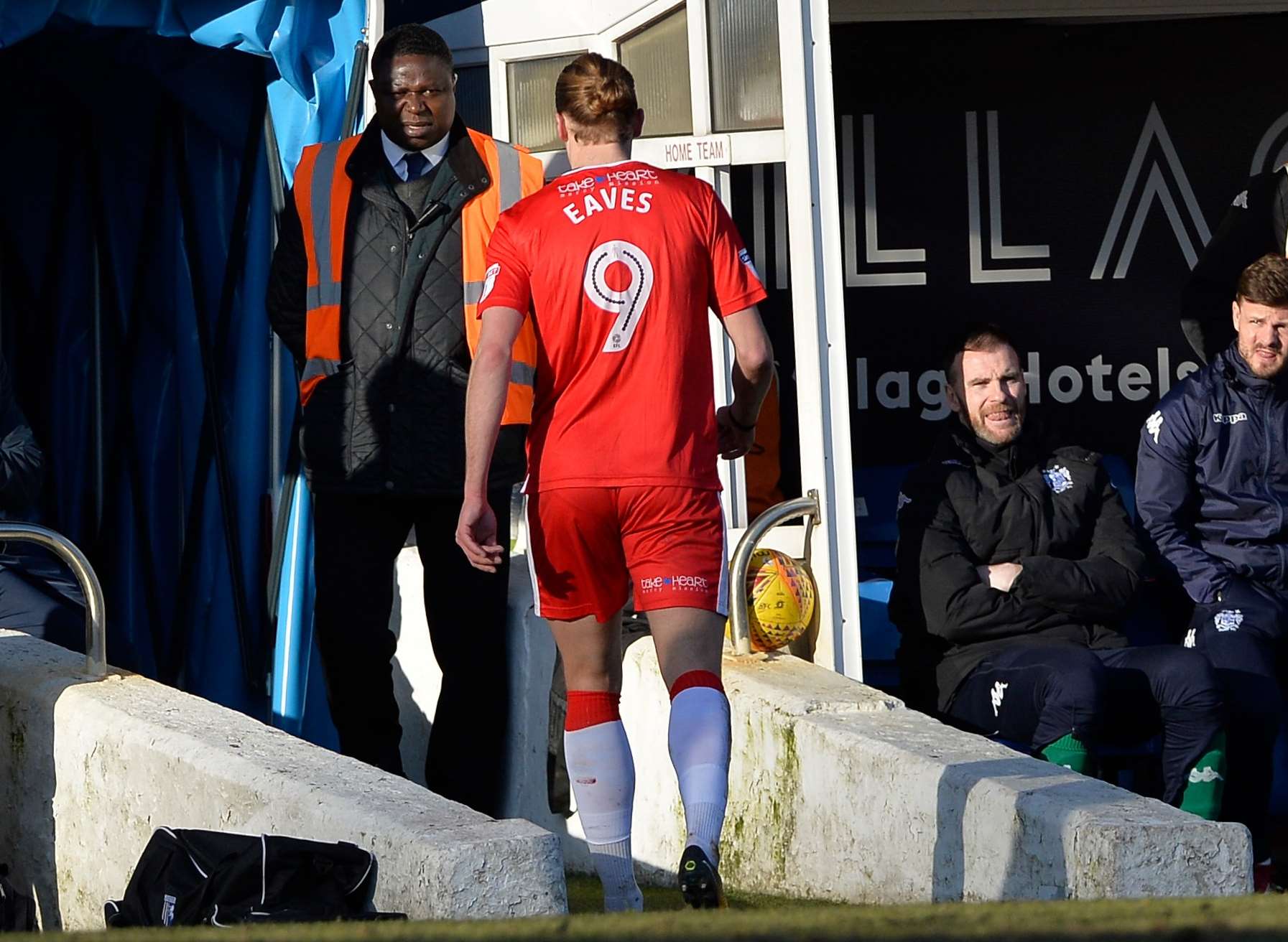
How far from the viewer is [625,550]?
12.3 ft

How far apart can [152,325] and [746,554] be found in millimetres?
2660

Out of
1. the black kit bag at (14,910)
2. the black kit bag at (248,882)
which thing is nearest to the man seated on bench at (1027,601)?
the black kit bag at (248,882)

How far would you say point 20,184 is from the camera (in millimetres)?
6746

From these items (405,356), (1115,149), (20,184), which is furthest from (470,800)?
(1115,149)

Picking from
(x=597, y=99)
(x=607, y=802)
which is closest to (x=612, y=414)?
(x=597, y=99)

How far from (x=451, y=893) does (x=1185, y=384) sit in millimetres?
2703

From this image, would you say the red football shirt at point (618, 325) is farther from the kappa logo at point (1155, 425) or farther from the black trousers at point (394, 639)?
the kappa logo at point (1155, 425)

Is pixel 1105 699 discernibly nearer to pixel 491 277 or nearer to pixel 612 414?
pixel 612 414

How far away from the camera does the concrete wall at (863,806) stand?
349 centimetres

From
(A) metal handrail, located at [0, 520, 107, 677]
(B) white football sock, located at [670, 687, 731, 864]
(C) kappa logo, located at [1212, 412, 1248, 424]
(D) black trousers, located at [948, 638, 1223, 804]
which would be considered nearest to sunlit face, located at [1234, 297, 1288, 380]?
(C) kappa logo, located at [1212, 412, 1248, 424]

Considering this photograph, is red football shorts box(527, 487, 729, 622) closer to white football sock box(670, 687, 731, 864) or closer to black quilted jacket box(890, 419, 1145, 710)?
white football sock box(670, 687, 731, 864)

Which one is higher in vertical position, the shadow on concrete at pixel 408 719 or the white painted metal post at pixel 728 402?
the white painted metal post at pixel 728 402

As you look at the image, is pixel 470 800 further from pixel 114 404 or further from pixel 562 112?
pixel 114 404

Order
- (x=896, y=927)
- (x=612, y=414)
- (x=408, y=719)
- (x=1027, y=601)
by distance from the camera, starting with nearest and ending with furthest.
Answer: (x=896, y=927)
(x=612, y=414)
(x=1027, y=601)
(x=408, y=719)
